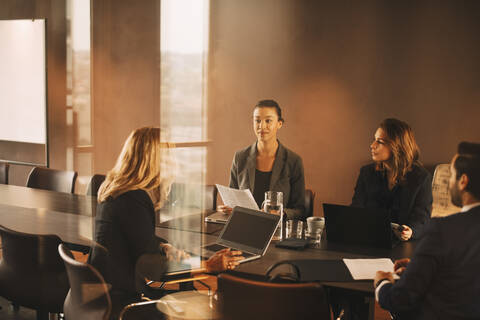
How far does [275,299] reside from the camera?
1599 millimetres

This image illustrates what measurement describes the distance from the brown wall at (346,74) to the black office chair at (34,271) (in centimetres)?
202

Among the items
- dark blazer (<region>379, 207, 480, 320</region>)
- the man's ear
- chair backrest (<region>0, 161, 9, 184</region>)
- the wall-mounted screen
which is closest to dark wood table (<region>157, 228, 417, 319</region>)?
dark blazer (<region>379, 207, 480, 320</region>)

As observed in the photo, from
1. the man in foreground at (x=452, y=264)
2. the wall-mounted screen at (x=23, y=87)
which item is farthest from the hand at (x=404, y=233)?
the wall-mounted screen at (x=23, y=87)

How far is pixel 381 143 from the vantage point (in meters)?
2.70

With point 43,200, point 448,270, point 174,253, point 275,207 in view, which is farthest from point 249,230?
point 43,200

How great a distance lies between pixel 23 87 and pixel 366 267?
5.24 feet

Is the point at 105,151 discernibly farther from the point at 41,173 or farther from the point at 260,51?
the point at 260,51

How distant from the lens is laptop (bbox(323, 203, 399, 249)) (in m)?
2.23

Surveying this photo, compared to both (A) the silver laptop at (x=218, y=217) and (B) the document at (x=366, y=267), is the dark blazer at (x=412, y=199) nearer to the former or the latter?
(B) the document at (x=366, y=267)

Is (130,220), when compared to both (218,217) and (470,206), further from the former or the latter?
(470,206)

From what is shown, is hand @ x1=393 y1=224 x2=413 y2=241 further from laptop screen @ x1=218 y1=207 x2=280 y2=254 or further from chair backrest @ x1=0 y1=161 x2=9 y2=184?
chair backrest @ x1=0 y1=161 x2=9 y2=184

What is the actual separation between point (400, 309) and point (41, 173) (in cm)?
268

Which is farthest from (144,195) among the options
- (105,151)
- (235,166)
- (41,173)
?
(41,173)

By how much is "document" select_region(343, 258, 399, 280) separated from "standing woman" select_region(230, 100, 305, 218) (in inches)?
37.3
